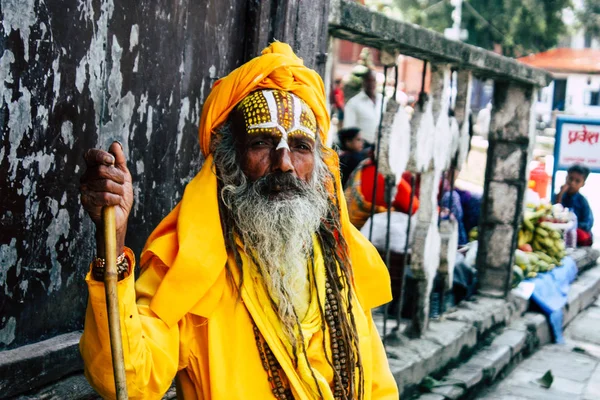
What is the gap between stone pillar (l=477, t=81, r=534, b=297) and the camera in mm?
6805

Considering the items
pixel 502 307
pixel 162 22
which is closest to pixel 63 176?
pixel 162 22

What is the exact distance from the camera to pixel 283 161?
2.39 metres

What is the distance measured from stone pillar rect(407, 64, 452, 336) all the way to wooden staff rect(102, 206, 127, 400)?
3.37 metres

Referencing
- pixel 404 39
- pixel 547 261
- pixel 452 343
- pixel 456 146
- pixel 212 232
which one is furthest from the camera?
pixel 547 261

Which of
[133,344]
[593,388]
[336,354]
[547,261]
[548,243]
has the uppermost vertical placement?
[133,344]

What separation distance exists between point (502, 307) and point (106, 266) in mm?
5217

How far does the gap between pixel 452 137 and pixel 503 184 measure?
5.26 ft

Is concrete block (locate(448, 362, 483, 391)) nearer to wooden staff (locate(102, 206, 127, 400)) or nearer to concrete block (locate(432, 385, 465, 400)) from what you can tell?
concrete block (locate(432, 385, 465, 400))

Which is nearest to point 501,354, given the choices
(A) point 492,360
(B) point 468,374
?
(A) point 492,360

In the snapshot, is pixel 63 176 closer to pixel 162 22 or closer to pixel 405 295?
pixel 162 22

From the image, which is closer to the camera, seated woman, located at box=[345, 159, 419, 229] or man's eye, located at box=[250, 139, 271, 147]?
man's eye, located at box=[250, 139, 271, 147]

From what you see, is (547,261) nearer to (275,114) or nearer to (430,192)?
(430,192)

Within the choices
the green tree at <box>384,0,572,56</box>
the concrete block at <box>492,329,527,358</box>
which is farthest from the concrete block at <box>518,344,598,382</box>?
the green tree at <box>384,0,572,56</box>

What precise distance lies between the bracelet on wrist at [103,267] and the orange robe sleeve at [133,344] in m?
0.01
